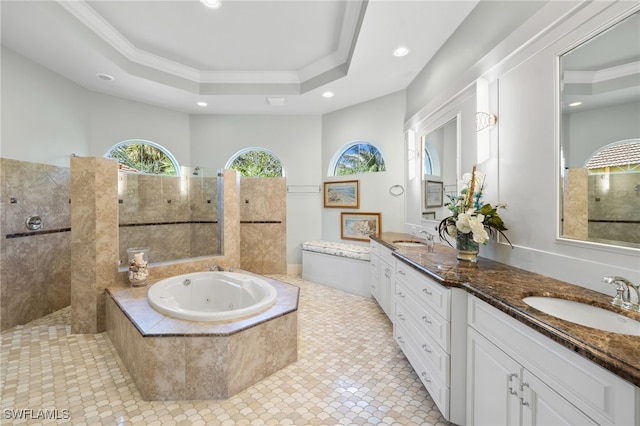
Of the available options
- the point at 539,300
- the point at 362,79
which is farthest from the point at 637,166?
the point at 362,79

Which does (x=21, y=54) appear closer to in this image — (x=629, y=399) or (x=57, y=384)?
(x=57, y=384)

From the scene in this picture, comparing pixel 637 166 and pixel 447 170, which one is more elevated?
pixel 447 170

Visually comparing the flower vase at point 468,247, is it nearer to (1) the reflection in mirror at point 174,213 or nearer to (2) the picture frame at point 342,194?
(2) the picture frame at point 342,194

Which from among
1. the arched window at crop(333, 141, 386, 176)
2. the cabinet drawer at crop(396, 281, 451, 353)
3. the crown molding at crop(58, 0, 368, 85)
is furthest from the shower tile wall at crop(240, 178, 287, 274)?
the cabinet drawer at crop(396, 281, 451, 353)

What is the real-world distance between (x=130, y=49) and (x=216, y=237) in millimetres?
2366

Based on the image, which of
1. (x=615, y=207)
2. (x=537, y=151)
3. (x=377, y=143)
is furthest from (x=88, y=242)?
(x=615, y=207)

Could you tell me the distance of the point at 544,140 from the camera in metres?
1.48

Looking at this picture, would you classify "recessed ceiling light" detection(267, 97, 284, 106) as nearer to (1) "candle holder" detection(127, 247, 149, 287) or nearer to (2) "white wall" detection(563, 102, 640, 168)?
(1) "candle holder" detection(127, 247, 149, 287)

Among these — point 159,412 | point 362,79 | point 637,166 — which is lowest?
point 159,412

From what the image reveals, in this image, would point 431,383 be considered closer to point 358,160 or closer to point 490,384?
point 490,384

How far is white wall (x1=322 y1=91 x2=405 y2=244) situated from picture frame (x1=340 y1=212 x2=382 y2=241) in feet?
0.25

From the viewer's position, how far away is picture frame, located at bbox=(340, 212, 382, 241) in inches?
151

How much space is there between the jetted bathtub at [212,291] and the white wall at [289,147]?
182 cm

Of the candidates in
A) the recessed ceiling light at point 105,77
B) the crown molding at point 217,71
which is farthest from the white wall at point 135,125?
the crown molding at point 217,71
